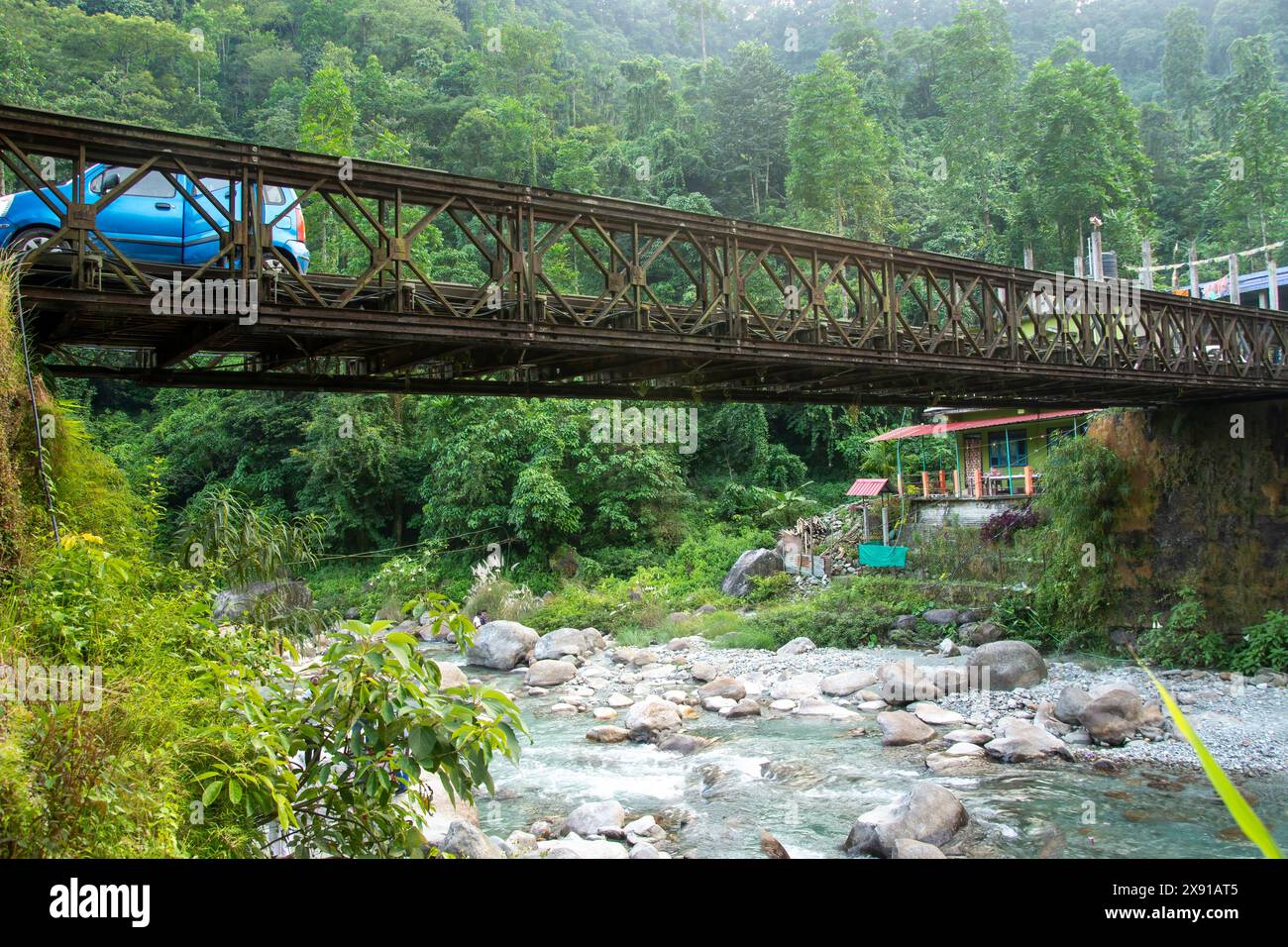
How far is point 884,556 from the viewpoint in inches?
1211

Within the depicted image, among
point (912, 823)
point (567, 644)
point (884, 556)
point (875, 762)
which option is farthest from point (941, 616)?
point (912, 823)

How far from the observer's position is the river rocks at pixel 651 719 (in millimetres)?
17953

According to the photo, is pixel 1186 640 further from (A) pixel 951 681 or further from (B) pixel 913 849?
(B) pixel 913 849

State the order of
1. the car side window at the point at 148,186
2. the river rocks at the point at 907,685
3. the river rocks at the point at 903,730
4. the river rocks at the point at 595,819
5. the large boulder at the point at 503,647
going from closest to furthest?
1. the car side window at the point at 148,186
2. the river rocks at the point at 595,819
3. the river rocks at the point at 903,730
4. the river rocks at the point at 907,685
5. the large boulder at the point at 503,647

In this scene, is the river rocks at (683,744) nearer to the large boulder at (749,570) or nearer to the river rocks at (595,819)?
the river rocks at (595,819)

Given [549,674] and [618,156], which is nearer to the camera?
[549,674]

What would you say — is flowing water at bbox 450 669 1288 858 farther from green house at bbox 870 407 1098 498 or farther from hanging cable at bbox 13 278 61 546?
green house at bbox 870 407 1098 498

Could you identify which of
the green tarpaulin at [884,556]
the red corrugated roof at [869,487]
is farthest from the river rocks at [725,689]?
the red corrugated roof at [869,487]

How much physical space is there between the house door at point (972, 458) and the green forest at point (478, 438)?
2377 mm

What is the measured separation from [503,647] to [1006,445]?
61.1 feet

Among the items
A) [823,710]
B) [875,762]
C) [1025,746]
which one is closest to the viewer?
[1025,746]

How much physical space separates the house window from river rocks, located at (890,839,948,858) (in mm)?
23250
